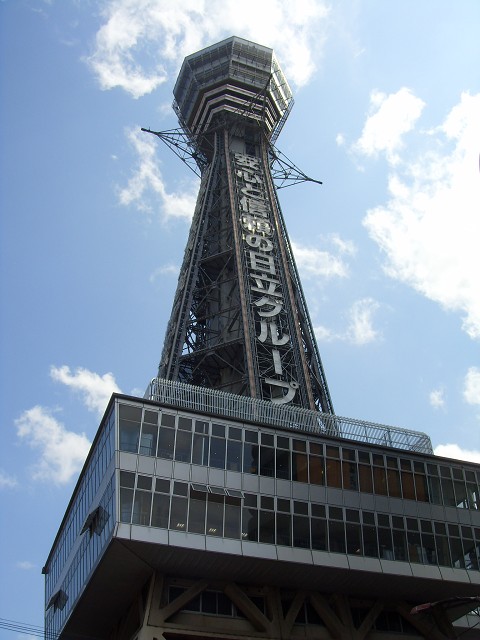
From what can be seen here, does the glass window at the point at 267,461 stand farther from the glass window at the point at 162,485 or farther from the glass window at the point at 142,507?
the glass window at the point at 142,507

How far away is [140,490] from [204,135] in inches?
2884

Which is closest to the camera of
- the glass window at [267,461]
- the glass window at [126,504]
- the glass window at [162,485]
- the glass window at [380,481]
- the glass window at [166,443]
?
the glass window at [126,504]

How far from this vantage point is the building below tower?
51.0 meters

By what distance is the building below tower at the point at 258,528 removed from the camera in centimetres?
5103

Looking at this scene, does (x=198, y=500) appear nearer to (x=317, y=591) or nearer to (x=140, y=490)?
(x=140, y=490)

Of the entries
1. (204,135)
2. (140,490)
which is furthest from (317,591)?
(204,135)

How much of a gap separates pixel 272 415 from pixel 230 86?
214 feet

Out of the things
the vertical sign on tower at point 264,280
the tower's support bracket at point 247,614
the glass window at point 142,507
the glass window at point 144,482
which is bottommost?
the tower's support bracket at point 247,614

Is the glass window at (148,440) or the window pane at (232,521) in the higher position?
the glass window at (148,440)

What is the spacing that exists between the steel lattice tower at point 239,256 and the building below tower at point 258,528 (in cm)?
2336

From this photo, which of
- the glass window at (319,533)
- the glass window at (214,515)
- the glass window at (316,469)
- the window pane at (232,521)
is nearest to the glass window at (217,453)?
the glass window at (214,515)

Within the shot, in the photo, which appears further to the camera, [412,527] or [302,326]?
[302,326]

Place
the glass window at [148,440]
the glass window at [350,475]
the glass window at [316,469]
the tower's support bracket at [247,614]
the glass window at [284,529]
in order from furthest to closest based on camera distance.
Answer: the glass window at [350,475] < the glass window at [316,469] < the glass window at [284,529] < the glass window at [148,440] < the tower's support bracket at [247,614]

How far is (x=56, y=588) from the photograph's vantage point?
6456 cm
